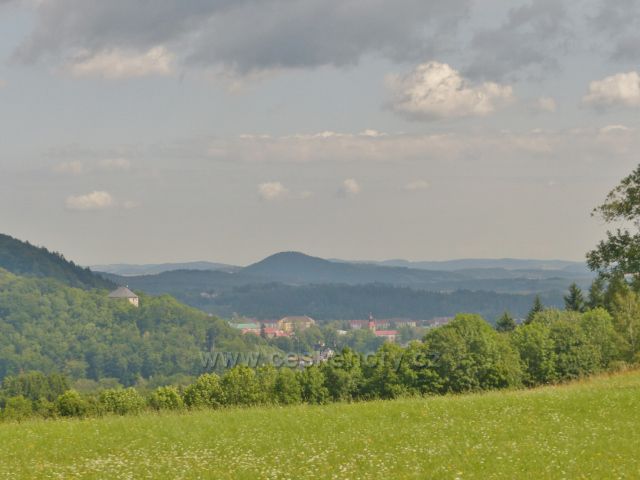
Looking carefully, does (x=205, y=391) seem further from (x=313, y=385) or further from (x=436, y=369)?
(x=436, y=369)

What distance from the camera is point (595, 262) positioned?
164 feet

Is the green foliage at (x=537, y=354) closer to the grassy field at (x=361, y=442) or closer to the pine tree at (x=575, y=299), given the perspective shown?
the grassy field at (x=361, y=442)

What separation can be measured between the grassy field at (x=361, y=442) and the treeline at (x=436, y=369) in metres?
27.1

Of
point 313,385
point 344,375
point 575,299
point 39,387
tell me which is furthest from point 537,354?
point 39,387

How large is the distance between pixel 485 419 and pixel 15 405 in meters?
82.2

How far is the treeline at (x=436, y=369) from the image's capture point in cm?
6109

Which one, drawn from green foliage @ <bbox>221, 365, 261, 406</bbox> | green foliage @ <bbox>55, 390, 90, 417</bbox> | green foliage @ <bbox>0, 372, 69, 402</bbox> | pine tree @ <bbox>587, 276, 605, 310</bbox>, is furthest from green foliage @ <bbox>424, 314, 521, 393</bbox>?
green foliage @ <bbox>0, 372, 69, 402</bbox>

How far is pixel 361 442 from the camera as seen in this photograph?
25172 millimetres

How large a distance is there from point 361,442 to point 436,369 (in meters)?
40.1

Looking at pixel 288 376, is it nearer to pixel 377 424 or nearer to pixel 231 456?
pixel 377 424

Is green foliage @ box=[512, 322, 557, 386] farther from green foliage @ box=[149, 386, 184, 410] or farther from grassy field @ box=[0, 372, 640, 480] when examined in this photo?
grassy field @ box=[0, 372, 640, 480]

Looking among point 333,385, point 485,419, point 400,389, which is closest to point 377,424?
point 485,419

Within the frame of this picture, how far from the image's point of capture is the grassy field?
70.1 feet

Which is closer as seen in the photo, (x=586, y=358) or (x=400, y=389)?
(x=400, y=389)
